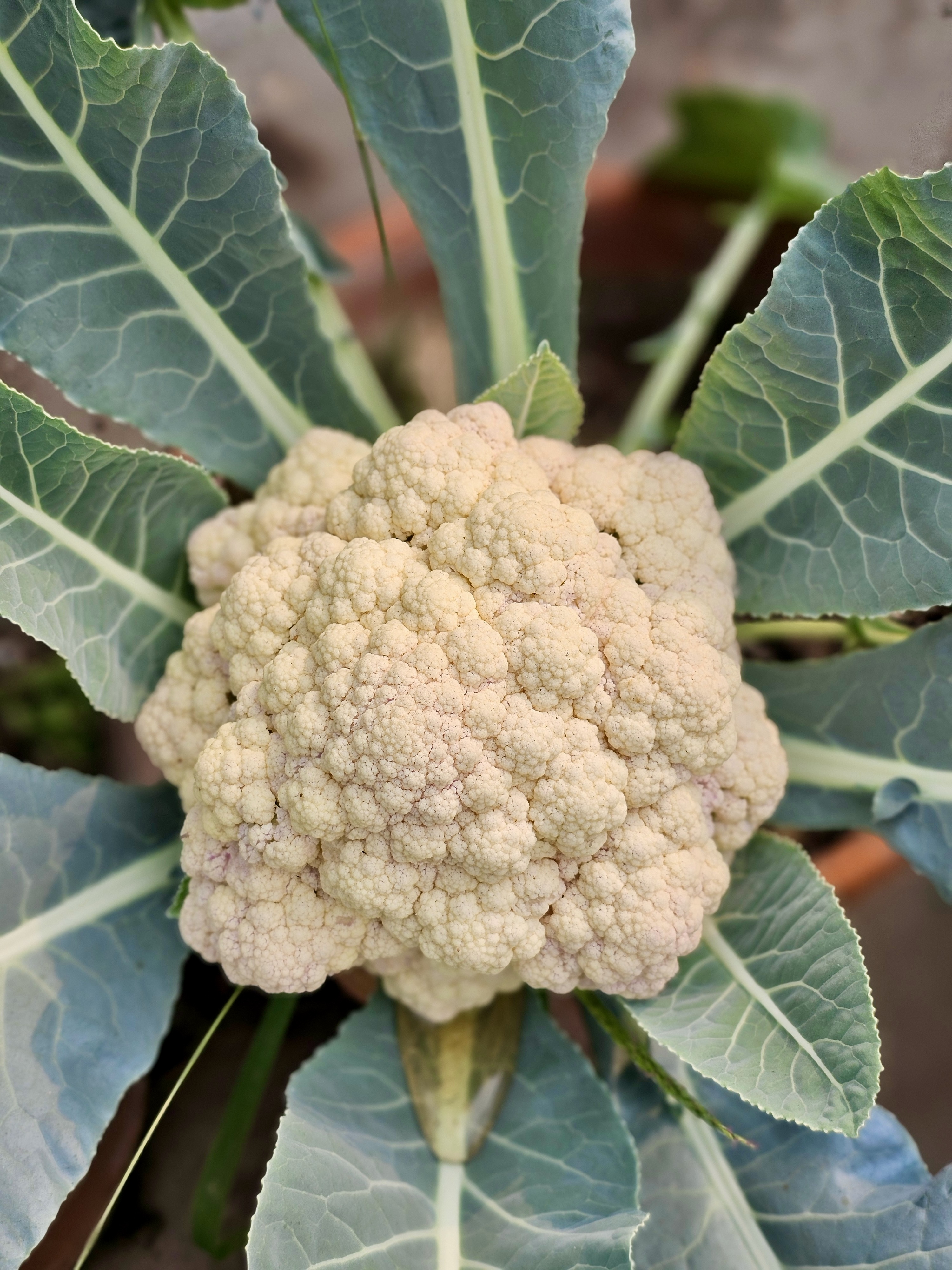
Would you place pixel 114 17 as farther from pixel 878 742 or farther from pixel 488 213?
pixel 878 742

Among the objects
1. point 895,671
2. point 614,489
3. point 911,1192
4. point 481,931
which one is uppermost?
point 614,489

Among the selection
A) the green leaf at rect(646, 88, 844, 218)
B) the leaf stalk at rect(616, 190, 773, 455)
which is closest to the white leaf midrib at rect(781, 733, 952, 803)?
the leaf stalk at rect(616, 190, 773, 455)

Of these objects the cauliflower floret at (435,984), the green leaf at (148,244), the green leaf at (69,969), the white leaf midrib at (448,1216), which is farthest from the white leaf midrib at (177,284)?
the white leaf midrib at (448,1216)

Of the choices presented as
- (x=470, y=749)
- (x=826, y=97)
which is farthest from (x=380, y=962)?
(x=826, y=97)

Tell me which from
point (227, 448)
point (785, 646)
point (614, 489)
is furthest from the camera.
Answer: point (785, 646)

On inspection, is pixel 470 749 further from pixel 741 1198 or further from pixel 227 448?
pixel 741 1198

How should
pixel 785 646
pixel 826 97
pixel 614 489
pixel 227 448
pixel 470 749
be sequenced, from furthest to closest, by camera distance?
pixel 826 97
pixel 785 646
pixel 227 448
pixel 614 489
pixel 470 749

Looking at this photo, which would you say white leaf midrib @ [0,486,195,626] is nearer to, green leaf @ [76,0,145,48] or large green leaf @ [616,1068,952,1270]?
green leaf @ [76,0,145,48]
